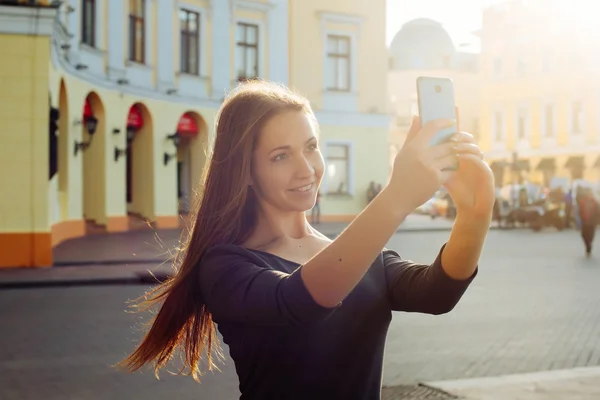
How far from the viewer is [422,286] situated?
1.79m

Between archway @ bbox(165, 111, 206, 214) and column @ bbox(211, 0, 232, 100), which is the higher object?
column @ bbox(211, 0, 232, 100)

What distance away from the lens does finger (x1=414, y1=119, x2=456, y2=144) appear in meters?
1.37

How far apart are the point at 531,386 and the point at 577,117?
155 feet

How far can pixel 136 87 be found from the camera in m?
24.8

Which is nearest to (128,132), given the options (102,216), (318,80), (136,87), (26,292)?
(136,87)

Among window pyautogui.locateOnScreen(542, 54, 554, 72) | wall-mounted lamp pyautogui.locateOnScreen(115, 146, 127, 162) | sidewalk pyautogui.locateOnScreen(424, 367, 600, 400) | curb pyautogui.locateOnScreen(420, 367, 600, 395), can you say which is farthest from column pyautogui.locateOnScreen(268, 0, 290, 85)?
window pyautogui.locateOnScreen(542, 54, 554, 72)

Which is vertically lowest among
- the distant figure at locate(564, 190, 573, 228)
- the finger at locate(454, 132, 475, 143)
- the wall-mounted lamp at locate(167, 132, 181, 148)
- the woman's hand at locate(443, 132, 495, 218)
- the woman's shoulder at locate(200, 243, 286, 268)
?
the distant figure at locate(564, 190, 573, 228)

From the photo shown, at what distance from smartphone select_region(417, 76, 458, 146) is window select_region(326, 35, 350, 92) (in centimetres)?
3064

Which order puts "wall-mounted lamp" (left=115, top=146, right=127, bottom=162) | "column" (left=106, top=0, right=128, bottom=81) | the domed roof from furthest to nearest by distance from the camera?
the domed roof, "wall-mounted lamp" (left=115, top=146, right=127, bottom=162), "column" (left=106, top=0, right=128, bottom=81)

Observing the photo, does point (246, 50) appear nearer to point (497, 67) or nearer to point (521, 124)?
point (521, 124)

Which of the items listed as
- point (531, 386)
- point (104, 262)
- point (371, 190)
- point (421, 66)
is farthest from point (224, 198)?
point (421, 66)

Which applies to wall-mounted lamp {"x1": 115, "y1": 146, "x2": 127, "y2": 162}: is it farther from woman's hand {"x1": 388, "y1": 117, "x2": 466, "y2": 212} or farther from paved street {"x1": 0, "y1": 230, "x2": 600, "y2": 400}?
woman's hand {"x1": 388, "y1": 117, "x2": 466, "y2": 212}

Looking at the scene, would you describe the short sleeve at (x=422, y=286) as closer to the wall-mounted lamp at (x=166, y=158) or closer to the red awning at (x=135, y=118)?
the red awning at (x=135, y=118)

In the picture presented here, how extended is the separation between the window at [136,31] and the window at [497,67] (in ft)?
119
